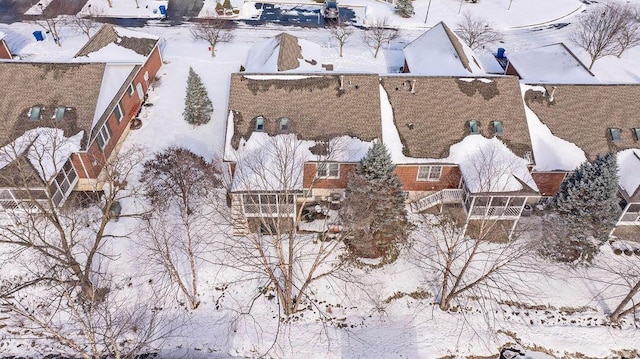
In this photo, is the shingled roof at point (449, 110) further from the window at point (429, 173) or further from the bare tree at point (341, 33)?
the bare tree at point (341, 33)

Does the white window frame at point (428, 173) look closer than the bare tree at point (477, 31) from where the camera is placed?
Yes

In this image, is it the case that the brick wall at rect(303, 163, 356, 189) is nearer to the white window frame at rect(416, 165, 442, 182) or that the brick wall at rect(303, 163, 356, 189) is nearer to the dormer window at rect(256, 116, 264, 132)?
the dormer window at rect(256, 116, 264, 132)

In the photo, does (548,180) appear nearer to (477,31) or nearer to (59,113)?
(477,31)

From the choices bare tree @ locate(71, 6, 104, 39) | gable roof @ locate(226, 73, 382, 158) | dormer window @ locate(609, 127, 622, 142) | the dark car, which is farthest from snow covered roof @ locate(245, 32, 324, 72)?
dormer window @ locate(609, 127, 622, 142)

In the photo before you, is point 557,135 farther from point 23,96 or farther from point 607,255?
point 23,96

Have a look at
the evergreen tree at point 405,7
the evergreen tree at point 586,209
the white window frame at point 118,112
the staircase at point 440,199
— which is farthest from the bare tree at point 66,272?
the evergreen tree at point 405,7
